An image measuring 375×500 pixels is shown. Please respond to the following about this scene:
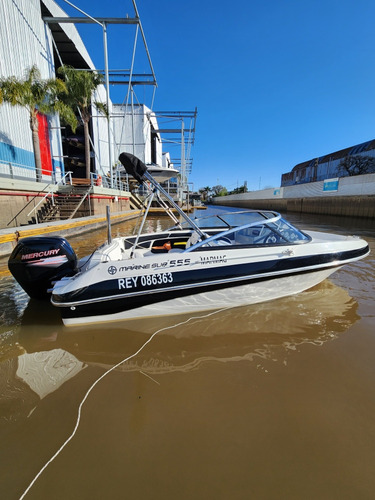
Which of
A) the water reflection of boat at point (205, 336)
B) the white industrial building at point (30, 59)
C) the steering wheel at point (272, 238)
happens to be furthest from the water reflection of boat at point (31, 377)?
the white industrial building at point (30, 59)

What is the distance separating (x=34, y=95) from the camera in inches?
518

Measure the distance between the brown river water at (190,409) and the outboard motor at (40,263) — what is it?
52cm

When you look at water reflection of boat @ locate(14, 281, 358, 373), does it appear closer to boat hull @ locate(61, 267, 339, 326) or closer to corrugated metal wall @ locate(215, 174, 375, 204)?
boat hull @ locate(61, 267, 339, 326)

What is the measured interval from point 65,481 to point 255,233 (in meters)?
3.50

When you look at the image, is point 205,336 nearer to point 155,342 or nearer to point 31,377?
point 155,342

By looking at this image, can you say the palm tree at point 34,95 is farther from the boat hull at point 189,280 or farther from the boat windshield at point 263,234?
the boat windshield at point 263,234

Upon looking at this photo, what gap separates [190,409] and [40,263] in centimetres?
266

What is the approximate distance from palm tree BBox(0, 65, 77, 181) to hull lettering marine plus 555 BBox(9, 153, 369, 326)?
36.6 feet

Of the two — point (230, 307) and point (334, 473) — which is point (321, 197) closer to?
point (230, 307)

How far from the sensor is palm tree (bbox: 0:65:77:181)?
11.8 metres

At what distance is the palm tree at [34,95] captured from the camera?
11.8m

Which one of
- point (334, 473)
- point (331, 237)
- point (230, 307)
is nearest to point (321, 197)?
point (331, 237)

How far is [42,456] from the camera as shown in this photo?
5.25ft

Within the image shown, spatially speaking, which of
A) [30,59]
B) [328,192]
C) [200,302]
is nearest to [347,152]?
[328,192]
